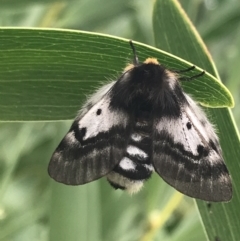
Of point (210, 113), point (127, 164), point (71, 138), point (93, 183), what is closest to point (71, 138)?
point (71, 138)

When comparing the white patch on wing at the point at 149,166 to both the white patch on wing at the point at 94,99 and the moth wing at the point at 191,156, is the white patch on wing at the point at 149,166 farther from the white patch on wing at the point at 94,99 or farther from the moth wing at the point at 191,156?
the white patch on wing at the point at 94,99

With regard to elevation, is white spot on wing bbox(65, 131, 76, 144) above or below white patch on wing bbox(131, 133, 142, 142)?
above

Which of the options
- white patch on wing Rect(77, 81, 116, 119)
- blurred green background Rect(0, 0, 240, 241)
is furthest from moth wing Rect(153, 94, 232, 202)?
blurred green background Rect(0, 0, 240, 241)

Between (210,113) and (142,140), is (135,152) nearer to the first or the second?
(142,140)

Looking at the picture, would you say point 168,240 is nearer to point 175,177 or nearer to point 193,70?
point 175,177

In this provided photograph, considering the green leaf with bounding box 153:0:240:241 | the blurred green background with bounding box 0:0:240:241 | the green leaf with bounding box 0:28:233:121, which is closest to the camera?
the green leaf with bounding box 0:28:233:121

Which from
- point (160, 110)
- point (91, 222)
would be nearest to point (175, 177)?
point (160, 110)

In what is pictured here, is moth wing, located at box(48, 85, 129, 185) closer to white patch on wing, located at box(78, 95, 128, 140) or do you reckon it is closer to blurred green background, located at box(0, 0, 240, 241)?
white patch on wing, located at box(78, 95, 128, 140)
